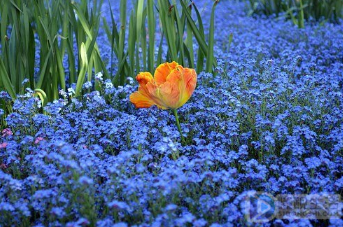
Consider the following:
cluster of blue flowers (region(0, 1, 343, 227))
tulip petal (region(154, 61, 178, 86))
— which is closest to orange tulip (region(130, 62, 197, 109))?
tulip petal (region(154, 61, 178, 86))

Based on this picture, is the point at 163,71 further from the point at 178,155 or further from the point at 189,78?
the point at 178,155

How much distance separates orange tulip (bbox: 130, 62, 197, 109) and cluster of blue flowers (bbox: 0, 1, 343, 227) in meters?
0.14

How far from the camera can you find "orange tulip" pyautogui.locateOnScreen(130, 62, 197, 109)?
2.87 meters

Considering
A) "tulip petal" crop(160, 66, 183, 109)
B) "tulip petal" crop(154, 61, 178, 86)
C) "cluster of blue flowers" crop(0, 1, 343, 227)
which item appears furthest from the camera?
"tulip petal" crop(154, 61, 178, 86)

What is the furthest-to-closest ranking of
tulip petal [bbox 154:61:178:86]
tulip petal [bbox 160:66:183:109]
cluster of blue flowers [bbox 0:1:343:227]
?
1. tulip petal [bbox 154:61:178:86]
2. tulip petal [bbox 160:66:183:109]
3. cluster of blue flowers [bbox 0:1:343:227]

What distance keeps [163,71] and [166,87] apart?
0.64 feet

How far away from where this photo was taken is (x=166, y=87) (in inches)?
113

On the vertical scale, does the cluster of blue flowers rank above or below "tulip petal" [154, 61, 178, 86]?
below

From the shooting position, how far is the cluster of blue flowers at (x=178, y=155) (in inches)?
88.6

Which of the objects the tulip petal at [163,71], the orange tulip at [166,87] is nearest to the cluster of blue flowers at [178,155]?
the orange tulip at [166,87]

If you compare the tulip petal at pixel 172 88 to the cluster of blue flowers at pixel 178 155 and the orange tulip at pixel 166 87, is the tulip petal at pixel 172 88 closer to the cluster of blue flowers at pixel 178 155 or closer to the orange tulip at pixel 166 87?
the orange tulip at pixel 166 87

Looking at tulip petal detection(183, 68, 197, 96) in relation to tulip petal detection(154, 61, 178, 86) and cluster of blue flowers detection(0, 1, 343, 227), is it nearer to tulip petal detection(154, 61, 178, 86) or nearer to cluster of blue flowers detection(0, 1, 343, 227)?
tulip petal detection(154, 61, 178, 86)

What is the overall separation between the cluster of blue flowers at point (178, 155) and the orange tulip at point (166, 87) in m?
0.14

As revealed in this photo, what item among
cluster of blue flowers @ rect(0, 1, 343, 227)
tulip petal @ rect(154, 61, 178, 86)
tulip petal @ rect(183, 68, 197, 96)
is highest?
tulip petal @ rect(154, 61, 178, 86)
